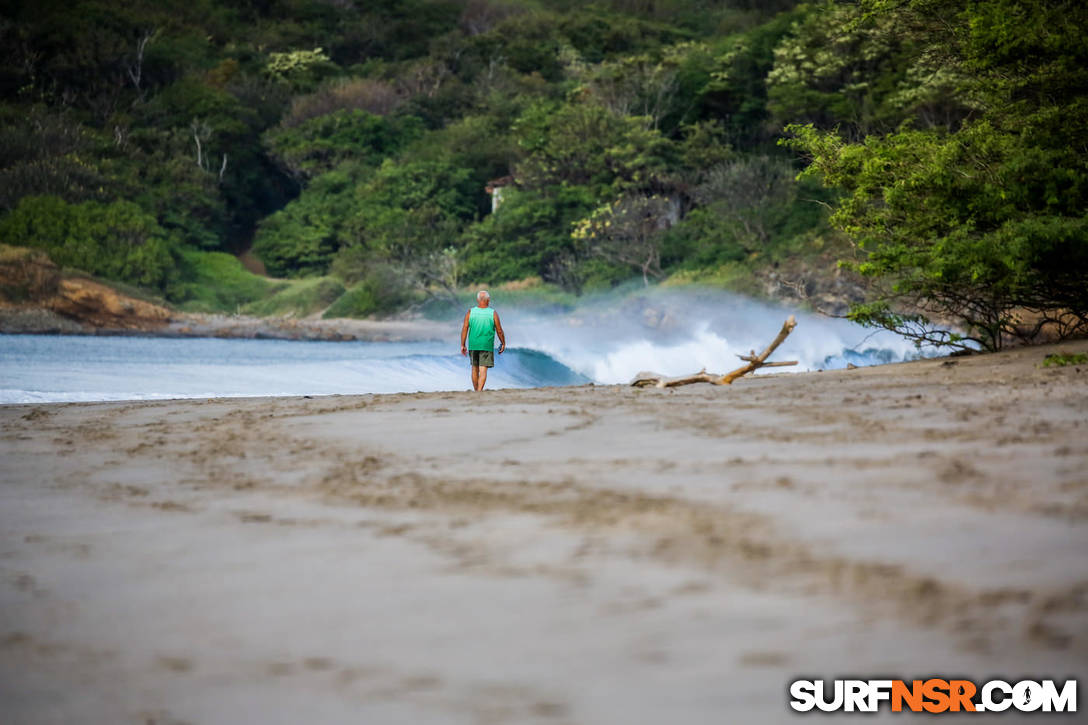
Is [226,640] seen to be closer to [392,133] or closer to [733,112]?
[733,112]

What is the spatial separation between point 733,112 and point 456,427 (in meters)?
37.0

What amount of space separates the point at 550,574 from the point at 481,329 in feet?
27.6

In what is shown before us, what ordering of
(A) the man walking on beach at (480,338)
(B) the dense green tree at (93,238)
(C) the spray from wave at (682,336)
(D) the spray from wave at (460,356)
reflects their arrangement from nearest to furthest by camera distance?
(A) the man walking on beach at (480,338)
(D) the spray from wave at (460,356)
(C) the spray from wave at (682,336)
(B) the dense green tree at (93,238)

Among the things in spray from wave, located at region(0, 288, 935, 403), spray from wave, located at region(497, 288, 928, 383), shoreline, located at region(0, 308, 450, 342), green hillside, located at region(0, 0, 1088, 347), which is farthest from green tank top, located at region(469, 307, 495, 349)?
shoreline, located at region(0, 308, 450, 342)

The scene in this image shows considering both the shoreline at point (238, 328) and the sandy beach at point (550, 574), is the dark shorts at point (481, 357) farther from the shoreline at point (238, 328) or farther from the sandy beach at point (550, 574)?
the shoreline at point (238, 328)

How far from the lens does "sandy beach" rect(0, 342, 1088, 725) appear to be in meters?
2.55

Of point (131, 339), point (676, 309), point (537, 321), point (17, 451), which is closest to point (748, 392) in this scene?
point (17, 451)

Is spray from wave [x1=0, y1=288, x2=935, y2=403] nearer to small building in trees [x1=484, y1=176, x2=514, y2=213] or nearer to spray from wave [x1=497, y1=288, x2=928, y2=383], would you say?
spray from wave [x1=497, y1=288, x2=928, y2=383]

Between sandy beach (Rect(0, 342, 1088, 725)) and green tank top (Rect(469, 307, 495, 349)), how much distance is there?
5670 mm

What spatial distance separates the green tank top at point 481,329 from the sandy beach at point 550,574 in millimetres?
5670

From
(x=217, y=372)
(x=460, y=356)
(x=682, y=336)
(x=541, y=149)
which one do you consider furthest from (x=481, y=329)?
(x=541, y=149)

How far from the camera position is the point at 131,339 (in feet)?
119

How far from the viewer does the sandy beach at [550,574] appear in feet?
8.37

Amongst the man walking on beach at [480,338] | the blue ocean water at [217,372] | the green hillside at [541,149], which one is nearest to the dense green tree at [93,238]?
the green hillside at [541,149]
